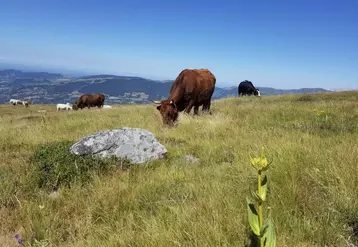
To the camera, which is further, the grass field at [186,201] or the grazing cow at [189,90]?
the grazing cow at [189,90]

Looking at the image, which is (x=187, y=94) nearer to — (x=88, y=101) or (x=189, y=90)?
(x=189, y=90)

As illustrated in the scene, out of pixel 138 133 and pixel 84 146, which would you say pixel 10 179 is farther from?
pixel 138 133

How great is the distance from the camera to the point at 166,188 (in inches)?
204

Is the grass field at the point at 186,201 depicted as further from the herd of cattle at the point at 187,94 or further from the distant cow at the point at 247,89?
the distant cow at the point at 247,89

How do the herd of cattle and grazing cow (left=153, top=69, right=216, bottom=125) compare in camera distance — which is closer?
the herd of cattle

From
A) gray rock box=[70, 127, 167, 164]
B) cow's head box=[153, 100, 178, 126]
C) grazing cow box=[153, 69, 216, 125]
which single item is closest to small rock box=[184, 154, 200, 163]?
gray rock box=[70, 127, 167, 164]

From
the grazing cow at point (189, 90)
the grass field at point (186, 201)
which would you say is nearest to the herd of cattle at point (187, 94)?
the grazing cow at point (189, 90)

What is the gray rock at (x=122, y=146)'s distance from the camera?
7.35 meters

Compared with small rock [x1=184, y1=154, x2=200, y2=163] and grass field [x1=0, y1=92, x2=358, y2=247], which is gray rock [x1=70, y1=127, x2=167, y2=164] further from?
small rock [x1=184, y1=154, x2=200, y2=163]

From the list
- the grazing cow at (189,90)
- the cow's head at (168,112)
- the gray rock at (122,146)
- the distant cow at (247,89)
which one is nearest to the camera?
the gray rock at (122,146)

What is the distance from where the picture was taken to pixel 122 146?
24.9 feet

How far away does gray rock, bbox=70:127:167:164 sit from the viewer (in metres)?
7.35

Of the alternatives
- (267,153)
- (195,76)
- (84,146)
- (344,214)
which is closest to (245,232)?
(344,214)

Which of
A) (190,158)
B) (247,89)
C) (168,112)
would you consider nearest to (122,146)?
(190,158)
